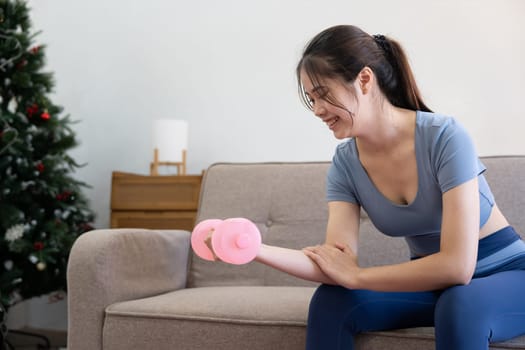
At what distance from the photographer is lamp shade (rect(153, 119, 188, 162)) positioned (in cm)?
304

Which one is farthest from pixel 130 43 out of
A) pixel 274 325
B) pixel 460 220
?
pixel 460 220

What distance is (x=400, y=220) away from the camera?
4.46 ft

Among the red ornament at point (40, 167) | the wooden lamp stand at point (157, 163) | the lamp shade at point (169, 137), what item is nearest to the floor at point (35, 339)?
the red ornament at point (40, 167)

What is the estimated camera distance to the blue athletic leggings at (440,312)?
3.75 feet

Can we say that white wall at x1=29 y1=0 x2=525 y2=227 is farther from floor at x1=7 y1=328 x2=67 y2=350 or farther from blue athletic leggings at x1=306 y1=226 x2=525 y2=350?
blue athletic leggings at x1=306 y1=226 x2=525 y2=350

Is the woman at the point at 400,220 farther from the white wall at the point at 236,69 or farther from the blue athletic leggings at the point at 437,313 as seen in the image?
the white wall at the point at 236,69

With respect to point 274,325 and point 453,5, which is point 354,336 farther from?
point 453,5

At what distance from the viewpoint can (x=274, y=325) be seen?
1553mm

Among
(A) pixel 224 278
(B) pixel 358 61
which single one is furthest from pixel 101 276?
(B) pixel 358 61

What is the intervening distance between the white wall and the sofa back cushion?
34.3 inches

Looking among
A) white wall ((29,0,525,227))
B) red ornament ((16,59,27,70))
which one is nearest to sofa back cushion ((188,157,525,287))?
white wall ((29,0,525,227))

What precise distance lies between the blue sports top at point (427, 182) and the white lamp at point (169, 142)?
1.69 meters

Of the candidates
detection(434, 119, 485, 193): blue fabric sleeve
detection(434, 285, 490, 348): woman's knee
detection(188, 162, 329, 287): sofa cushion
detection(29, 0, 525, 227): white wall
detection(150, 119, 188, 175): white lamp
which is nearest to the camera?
detection(434, 285, 490, 348): woman's knee

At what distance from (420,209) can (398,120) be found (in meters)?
0.20
